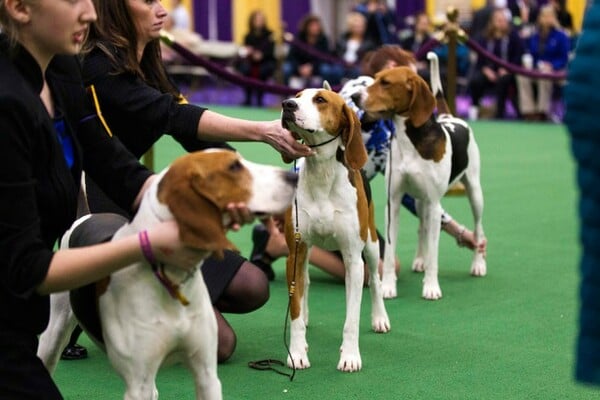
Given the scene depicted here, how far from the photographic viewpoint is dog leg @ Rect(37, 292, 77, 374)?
3029 millimetres

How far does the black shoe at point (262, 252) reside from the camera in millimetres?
5730

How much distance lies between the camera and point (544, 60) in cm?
1711

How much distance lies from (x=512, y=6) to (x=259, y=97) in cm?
560

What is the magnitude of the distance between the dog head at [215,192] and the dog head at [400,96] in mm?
2761

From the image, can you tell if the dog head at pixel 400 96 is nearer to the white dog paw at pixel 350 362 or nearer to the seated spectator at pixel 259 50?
the white dog paw at pixel 350 362

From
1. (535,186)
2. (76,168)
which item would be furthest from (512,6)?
(76,168)

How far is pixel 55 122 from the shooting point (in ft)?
9.19

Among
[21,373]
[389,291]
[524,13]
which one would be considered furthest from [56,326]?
[524,13]

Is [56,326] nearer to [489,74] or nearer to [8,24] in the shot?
[8,24]

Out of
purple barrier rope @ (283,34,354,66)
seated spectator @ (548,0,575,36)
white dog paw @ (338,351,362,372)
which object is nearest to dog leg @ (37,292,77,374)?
white dog paw @ (338,351,362,372)

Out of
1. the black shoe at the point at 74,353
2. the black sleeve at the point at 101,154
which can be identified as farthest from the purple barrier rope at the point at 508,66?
the black sleeve at the point at 101,154

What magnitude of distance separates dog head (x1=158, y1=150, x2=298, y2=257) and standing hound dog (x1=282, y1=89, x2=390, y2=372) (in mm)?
1460

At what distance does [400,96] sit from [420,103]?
0.12m

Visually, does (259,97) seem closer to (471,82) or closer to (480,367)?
(471,82)
